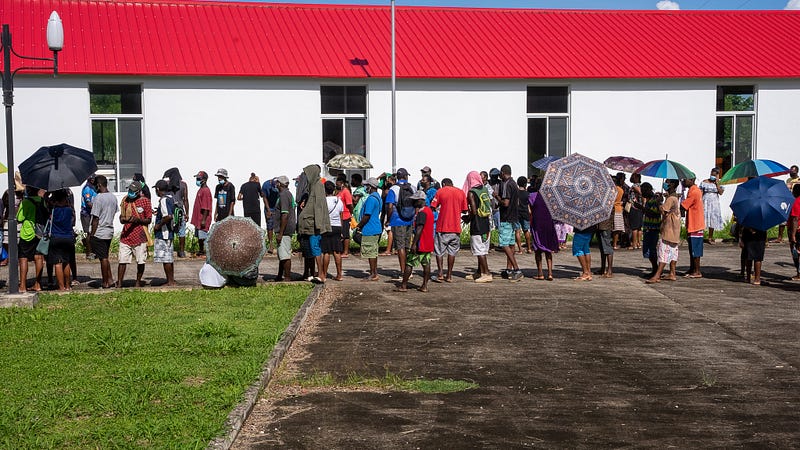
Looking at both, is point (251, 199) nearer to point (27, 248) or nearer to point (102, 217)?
point (102, 217)

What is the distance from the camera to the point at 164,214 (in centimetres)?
1558

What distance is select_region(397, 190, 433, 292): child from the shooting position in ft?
48.9

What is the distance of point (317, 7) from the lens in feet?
90.8

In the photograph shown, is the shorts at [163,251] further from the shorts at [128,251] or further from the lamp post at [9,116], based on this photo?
the lamp post at [9,116]

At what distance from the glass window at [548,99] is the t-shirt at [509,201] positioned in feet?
31.4

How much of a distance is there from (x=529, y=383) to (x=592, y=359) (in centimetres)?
130

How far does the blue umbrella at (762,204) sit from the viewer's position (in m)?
15.3

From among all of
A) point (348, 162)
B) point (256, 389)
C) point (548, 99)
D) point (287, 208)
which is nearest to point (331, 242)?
point (287, 208)

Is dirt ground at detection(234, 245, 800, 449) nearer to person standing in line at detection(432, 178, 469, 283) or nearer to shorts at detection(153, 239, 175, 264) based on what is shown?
person standing in line at detection(432, 178, 469, 283)

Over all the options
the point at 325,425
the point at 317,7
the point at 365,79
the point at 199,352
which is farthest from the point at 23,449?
the point at 317,7

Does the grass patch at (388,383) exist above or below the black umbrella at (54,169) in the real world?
below

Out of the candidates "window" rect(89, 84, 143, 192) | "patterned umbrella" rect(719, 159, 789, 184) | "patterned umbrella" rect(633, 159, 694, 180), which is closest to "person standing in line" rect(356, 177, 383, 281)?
"patterned umbrella" rect(633, 159, 694, 180)

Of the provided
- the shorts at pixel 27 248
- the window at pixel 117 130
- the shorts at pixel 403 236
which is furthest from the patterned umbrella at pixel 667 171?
the window at pixel 117 130

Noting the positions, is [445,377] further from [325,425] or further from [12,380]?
[12,380]
